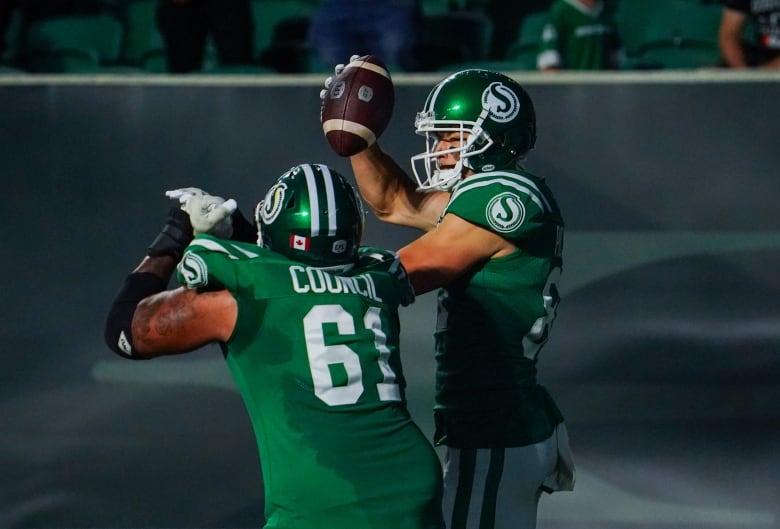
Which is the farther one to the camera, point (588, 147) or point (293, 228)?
point (588, 147)

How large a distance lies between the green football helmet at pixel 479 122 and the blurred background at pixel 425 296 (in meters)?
1.11

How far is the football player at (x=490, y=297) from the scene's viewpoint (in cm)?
325

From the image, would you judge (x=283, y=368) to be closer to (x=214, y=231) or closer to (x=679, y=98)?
(x=214, y=231)

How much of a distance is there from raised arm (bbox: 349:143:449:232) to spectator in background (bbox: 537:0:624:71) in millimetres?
2463

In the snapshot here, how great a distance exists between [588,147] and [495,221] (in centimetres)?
149

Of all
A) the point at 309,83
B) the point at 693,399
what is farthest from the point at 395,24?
the point at 693,399

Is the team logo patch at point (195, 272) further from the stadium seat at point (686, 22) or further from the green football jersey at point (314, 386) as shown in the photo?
the stadium seat at point (686, 22)

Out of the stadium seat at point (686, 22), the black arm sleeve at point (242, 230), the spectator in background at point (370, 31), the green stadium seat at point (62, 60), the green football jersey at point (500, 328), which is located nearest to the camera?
the black arm sleeve at point (242, 230)

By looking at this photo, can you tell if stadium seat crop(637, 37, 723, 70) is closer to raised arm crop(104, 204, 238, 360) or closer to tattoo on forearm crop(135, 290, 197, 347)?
raised arm crop(104, 204, 238, 360)

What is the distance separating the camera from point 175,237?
10.1ft

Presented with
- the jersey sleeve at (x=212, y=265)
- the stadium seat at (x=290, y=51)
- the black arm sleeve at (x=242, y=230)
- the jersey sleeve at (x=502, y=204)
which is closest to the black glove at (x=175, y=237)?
the black arm sleeve at (x=242, y=230)

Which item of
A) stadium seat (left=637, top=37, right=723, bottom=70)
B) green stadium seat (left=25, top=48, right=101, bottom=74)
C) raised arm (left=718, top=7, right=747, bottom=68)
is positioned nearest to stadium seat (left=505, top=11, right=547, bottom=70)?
stadium seat (left=637, top=37, right=723, bottom=70)

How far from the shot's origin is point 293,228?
2840 millimetres

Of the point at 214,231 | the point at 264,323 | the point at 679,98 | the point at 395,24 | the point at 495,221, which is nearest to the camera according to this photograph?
the point at 264,323
